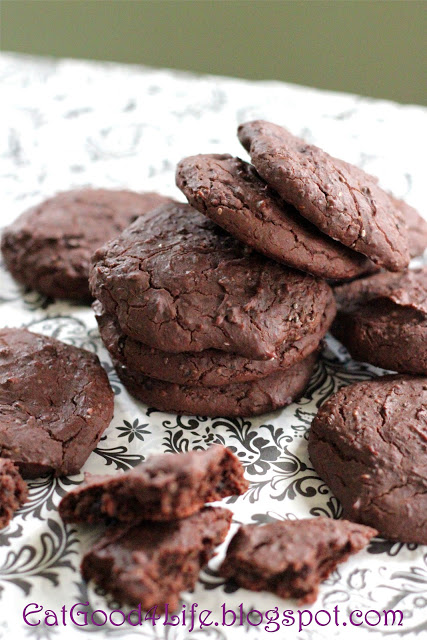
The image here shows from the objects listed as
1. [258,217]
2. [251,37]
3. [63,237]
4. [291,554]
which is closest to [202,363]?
[258,217]

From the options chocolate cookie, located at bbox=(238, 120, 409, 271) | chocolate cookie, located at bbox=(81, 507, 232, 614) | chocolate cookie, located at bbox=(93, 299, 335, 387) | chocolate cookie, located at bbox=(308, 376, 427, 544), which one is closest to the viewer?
chocolate cookie, located at bbox=(81, 507, 232, 614)

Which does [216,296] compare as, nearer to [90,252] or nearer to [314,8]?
[90,252]

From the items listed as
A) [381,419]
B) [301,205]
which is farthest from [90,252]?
[381,419]

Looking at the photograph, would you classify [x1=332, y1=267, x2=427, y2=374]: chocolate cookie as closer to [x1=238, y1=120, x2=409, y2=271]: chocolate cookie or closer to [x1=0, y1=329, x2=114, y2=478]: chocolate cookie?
[x1=238, y1=120, x2=409, y2=271]: chocolate cookie

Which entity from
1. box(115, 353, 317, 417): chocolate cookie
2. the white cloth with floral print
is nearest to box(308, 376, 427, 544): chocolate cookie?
the white cloth with floral print

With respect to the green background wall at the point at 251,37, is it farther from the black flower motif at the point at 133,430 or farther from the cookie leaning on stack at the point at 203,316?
the black flower motif at the point at 133,430

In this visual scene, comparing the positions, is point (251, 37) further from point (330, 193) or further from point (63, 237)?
point (330, 193)
